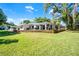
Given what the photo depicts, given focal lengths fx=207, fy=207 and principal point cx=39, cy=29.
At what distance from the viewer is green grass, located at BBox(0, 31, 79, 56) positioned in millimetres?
3166

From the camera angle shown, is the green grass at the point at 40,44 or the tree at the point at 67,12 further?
the tree at the point at 67,12

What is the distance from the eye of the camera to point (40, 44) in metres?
3.28

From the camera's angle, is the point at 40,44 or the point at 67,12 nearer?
the point at 40,44

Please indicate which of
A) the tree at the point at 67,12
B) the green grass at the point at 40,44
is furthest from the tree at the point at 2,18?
the tree at the point at 67,12

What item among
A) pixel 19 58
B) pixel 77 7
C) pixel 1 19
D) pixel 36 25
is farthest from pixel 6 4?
pixel 77 7

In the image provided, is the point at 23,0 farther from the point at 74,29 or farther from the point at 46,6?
the point at 74,29

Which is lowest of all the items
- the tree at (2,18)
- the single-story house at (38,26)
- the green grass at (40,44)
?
the green grass at (40,44)

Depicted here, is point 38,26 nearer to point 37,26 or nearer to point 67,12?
point 37,26

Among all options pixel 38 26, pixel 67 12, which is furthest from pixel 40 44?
pixel 67 12

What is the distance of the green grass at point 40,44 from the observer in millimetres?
3166

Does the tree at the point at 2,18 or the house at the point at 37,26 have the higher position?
the tree at the point at 2,18

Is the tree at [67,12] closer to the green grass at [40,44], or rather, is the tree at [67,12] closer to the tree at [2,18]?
the green grass at [40,44]

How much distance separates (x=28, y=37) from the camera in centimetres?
338

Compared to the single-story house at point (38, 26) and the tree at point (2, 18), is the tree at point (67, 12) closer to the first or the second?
the single-story house at point (38, 26)
